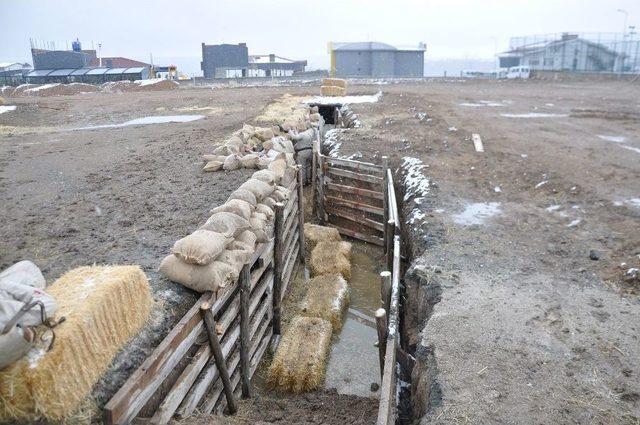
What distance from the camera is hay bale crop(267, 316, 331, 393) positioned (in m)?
6.65

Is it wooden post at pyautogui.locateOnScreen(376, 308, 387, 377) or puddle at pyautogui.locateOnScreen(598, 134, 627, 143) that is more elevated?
puddle at pyautogui.locateOnScreen(598, 134, 627, 143)

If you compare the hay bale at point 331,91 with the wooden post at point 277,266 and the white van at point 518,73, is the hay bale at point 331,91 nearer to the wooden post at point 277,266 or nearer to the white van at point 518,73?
the wooden post at point 277,266

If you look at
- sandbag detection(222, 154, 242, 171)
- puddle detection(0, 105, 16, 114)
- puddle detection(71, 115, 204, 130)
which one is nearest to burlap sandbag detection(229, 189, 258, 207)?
sandbag detection(222, 154, 242, 171)

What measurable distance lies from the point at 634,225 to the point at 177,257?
7.14m

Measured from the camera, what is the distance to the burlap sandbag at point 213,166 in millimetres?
10352

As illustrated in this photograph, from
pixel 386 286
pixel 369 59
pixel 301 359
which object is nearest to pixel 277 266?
pixel 301 359

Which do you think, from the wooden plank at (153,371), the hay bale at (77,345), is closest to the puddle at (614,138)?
the wooden plank at (153,371)

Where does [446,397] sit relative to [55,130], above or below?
below

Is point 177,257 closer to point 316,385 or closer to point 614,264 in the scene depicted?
point 316,385

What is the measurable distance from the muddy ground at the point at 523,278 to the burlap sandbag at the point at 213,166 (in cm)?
406

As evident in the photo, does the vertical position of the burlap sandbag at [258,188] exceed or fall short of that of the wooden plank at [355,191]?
it exceeds it

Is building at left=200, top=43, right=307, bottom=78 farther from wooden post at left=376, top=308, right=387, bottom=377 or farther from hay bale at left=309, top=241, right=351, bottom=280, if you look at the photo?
wooden post at left=376, top=308, right=387, bottom=377

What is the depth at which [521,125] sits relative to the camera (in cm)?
1664

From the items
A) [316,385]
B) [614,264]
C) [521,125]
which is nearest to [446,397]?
[316,385]
